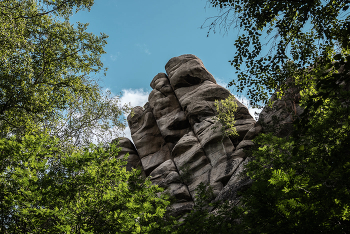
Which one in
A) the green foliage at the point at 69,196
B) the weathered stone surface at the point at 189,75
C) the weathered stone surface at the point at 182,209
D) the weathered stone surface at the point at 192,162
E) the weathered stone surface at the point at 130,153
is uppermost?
the weathered stone surface at the point at 189,75

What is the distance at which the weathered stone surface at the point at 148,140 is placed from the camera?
3061 centimetres

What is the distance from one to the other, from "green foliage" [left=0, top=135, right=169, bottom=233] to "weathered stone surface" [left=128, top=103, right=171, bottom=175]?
22.9 metres

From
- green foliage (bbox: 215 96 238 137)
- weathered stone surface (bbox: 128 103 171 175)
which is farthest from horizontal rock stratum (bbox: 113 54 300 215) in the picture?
green foliage (bbox: 215 96 238 137)

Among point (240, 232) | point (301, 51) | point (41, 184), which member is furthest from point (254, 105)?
point (41, 184)

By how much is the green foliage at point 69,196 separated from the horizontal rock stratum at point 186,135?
1229cm

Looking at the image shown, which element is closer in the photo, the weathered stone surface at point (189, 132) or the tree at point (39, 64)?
the tree at point (39, 64)

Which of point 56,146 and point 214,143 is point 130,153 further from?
point 56,146

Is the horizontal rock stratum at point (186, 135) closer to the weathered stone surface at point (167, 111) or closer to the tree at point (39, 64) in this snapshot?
the weathered stone surface at point (167, 111)

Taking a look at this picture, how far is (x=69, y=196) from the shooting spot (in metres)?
6.96

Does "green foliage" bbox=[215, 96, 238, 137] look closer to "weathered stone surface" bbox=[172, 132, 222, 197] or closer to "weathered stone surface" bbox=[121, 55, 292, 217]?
"weathered stone surface" bbox=[121, 55, 292, 217]

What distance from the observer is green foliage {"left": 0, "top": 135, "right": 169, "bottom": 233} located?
20.5 ft

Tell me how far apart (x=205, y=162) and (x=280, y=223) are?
2084cm

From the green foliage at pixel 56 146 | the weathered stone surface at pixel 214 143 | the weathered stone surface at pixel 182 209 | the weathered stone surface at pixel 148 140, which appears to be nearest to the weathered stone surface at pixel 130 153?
the weathered stone surface at pixel 148 140

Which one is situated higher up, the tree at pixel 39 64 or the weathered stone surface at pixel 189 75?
the weathered stone surface at pixel 189 75
